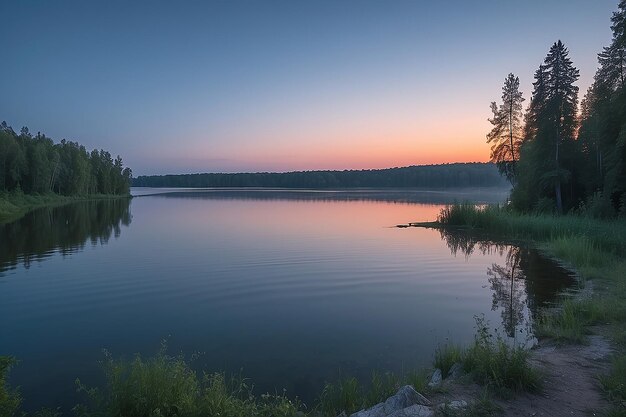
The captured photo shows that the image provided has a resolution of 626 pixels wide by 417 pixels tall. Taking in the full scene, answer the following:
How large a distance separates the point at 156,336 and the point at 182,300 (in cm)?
319

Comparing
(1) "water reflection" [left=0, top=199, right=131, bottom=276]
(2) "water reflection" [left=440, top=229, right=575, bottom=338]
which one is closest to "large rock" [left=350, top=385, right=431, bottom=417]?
(2) "water reflection" [left=440, top=229, right=575, bottom=338]

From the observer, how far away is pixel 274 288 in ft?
49.1

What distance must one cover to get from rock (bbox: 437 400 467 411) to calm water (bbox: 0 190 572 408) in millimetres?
2760

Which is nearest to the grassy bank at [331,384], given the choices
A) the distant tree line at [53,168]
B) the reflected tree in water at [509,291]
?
the reflected tree in water at [509,291]

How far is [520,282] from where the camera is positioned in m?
15.9

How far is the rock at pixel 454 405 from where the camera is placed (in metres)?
5.12

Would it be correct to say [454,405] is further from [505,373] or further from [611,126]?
[611,126]

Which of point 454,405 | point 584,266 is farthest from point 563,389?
point 584,266

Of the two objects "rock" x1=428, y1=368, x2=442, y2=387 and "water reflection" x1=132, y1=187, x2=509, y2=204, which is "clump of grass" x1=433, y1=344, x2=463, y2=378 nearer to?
"rock" x1=428, y1=368, x2=442, y2=387

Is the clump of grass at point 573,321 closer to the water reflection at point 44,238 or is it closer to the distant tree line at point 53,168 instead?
the water reflection at point 44,238

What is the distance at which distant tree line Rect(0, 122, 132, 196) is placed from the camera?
66.8m

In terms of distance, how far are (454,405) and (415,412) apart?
1.88 feet

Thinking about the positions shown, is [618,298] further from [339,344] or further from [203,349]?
[203,349]

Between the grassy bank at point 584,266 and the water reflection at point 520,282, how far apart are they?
65 cm
